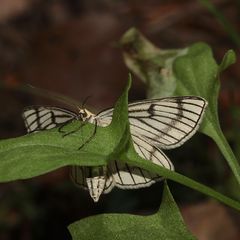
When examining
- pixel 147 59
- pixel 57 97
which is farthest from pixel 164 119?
pixel 57 97


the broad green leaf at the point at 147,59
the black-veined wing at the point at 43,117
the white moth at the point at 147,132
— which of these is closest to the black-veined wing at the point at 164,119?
the white moth at the point at 147,132

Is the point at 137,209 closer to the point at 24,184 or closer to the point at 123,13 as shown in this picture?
the point at 24,184

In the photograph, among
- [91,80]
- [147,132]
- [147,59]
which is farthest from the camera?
[91,80]

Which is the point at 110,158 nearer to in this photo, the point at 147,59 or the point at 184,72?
the point at 184,72

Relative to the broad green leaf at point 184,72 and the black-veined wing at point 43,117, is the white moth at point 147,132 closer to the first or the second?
the black-veined wing at point 43,117

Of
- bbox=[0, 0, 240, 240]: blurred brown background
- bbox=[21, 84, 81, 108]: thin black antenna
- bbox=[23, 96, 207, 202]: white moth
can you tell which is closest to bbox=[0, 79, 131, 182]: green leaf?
bbox=[23, 96, 207, 202]: white moth
